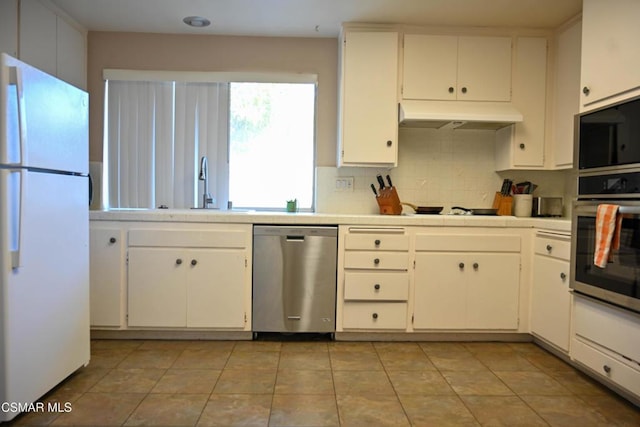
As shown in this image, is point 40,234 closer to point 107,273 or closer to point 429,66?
point 107,273

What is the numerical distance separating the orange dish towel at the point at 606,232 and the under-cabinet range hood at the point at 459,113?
4.06ft

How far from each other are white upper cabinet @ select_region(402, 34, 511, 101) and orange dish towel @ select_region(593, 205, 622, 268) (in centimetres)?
149

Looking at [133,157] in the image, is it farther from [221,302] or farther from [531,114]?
[531,114]

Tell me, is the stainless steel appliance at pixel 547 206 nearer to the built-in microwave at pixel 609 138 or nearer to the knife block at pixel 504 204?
the knife block at pixel 504 204

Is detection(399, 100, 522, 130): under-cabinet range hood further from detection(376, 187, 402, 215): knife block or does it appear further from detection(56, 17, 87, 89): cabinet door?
detection(56, 17, 87, 89): cabinet door

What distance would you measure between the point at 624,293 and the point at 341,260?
5.19 ft

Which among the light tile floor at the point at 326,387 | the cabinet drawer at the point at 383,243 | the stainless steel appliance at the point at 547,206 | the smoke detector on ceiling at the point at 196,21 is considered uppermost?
the smoke detector on ceiling at the point at 196,21

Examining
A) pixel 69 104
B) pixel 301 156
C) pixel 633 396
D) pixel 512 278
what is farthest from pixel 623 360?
pixel 69 104

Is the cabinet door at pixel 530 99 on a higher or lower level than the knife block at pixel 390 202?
higher

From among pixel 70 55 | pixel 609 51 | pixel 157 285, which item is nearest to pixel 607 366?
pixel 609 51

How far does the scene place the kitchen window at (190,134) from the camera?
346cm

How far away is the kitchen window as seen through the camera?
3465mm
